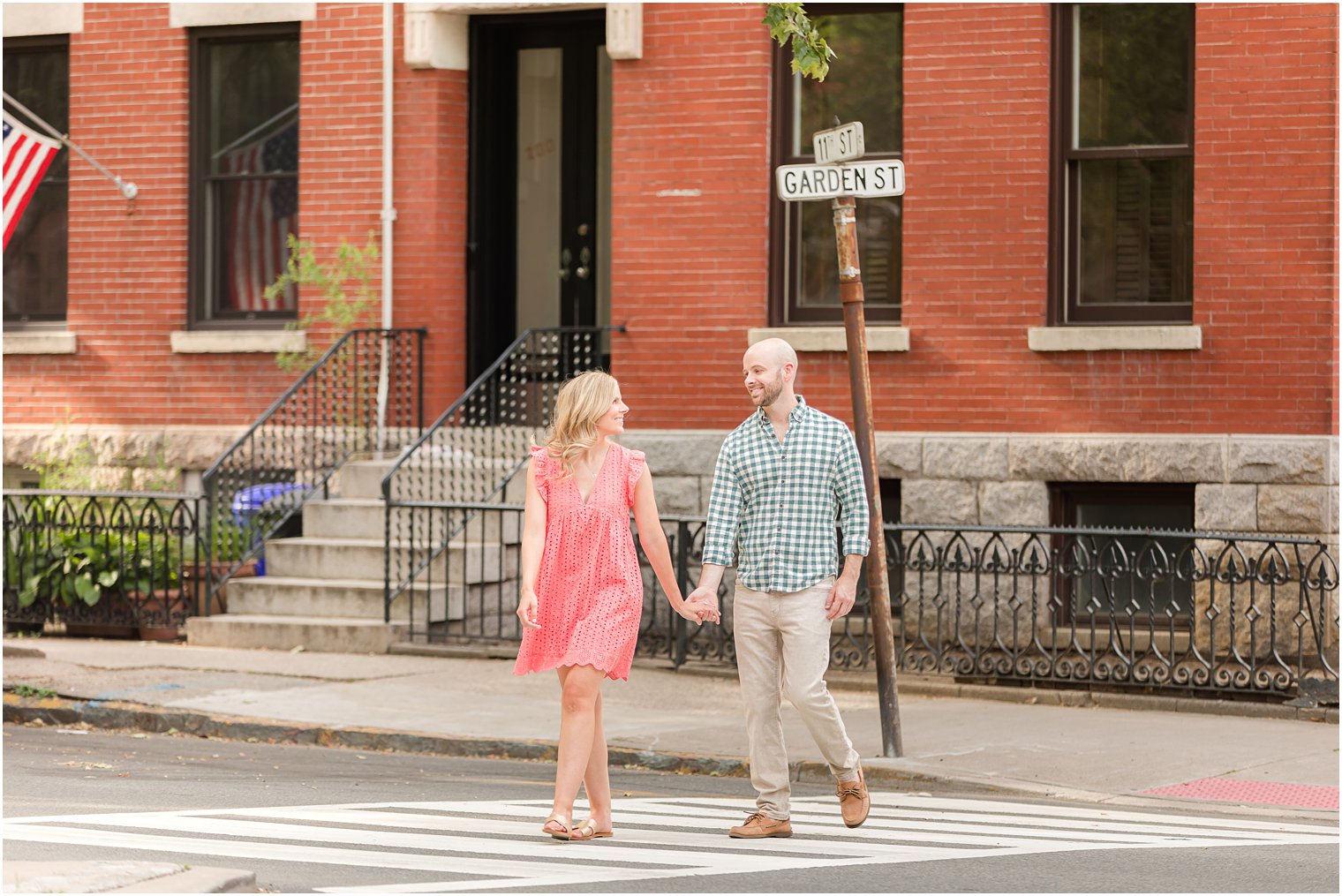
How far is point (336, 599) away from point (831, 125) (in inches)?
196

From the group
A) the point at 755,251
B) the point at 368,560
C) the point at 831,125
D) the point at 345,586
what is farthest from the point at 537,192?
the point at 345,586

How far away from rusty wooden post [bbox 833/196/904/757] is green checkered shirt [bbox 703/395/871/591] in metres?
2.04

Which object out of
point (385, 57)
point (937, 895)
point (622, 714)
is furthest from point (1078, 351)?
point (937, 895)

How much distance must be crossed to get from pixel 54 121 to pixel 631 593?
11050 millimetres

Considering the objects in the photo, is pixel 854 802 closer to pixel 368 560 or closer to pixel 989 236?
pixel 989 236

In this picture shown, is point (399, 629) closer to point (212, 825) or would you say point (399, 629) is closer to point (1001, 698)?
point (1001, 698)

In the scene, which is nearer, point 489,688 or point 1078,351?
point 489,688

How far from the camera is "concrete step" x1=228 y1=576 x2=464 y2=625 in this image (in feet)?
45.3

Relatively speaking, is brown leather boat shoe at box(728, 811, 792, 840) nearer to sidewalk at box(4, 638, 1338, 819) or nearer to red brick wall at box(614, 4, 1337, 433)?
sidewalk at box(4, 638, 1338, 819)

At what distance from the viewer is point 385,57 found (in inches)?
604

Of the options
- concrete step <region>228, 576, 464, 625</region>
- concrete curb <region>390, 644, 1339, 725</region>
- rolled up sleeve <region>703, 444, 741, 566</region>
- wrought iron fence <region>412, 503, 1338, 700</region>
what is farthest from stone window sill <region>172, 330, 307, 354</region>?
rolled up sleeve <region>703, 444, 741, 566</region>

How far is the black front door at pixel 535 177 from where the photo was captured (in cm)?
1580

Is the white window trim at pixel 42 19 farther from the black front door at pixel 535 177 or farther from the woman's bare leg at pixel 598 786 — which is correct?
the woman's bare leg at pixel 598 786

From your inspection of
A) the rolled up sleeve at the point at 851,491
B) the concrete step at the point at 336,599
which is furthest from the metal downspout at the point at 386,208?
the rolled up sleeve at the point at 851,491
